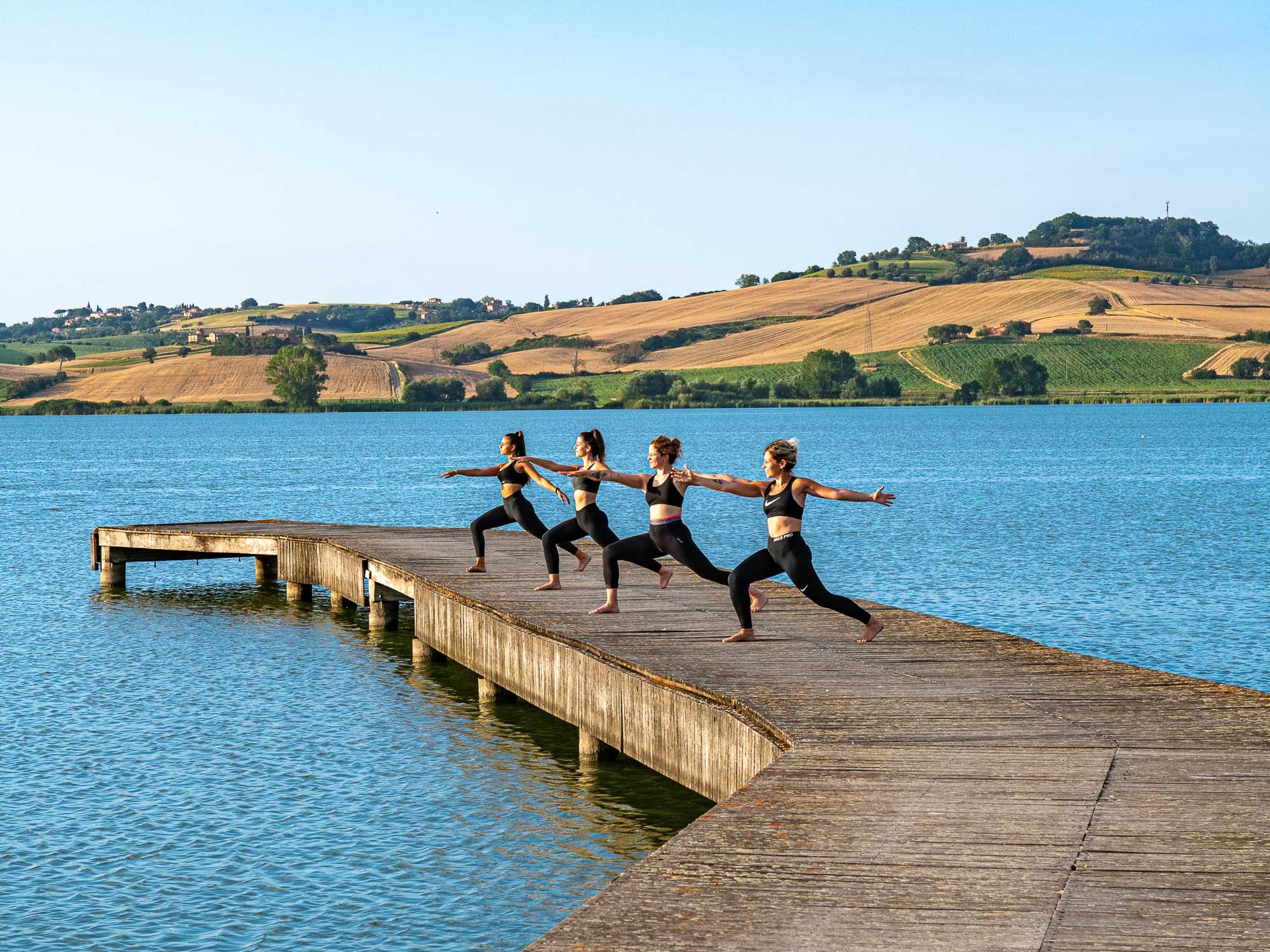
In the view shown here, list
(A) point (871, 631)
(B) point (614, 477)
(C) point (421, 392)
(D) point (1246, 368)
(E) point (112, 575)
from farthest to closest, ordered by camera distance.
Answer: (C) point (421, 392) → (D) point (1246, 368) → (E) point (112, 575) → (B) point (614, 477) → (A) point (871, 631)

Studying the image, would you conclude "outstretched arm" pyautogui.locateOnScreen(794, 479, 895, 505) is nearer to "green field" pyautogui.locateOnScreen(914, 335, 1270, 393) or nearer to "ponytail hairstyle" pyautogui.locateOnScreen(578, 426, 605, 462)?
"ponytail hairstyle" pyautogui.locateOnScreen(578, 426, 605, 462)

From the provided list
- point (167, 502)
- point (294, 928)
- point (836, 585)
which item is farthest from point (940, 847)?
point (167, 502)

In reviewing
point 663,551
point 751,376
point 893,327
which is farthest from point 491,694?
point 893,327

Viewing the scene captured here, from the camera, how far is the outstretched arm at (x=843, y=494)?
40.4 feet

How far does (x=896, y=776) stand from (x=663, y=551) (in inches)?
247

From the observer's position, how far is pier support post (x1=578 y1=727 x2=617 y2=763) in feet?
49.1

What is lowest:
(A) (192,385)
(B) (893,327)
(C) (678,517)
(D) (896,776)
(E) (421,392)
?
(D) (896,776)

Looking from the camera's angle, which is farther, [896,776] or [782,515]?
[782,515]

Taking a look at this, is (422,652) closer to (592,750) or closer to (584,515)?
(584,515)

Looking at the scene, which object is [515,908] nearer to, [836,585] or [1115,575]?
[836,585]

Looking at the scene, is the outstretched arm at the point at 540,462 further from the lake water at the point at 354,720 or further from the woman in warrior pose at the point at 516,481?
the lake water at the point at 354,720

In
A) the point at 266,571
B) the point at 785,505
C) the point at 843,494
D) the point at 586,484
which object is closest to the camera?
the point at 843,494

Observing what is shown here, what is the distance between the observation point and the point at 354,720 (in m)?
17.9

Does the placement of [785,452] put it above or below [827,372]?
below
